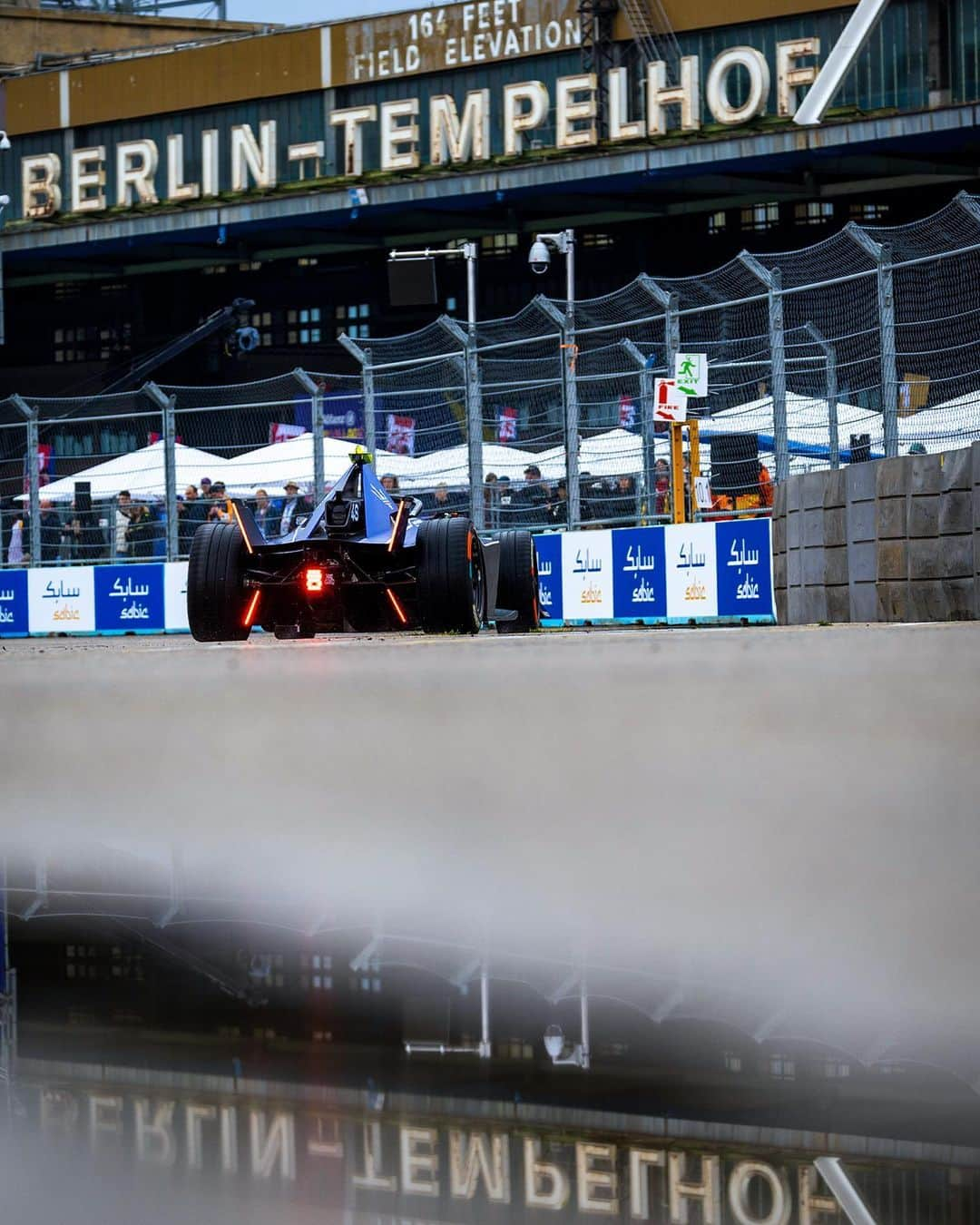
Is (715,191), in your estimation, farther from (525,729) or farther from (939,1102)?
(939,1102)

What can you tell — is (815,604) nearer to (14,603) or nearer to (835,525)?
(835,525)

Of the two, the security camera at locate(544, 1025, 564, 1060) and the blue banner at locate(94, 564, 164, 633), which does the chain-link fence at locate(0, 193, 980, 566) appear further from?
the security camera at locate(544, 1025, 564, 1060)

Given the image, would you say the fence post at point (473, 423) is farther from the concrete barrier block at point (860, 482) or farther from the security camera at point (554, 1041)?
the security camera at point (554, 1041)

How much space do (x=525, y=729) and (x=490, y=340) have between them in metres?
13.8

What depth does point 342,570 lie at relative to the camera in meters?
10.8

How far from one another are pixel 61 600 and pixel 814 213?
68.9ft

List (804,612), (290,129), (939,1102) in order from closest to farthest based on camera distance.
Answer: (939,1102)
(804,612)
(290,129)

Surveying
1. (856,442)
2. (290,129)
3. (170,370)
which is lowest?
(856,442)

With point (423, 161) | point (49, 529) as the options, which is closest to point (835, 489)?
point (49, 529)

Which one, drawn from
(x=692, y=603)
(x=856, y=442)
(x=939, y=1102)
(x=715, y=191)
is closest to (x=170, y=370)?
(x=715, y=191)

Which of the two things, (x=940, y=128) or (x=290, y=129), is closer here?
(x=940, y=128)

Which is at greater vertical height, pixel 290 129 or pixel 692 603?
pixel 290 129

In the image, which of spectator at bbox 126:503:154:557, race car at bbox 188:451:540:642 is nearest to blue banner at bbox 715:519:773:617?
race car at bbox 188:451:540:642

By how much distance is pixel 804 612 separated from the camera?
39.4ft
